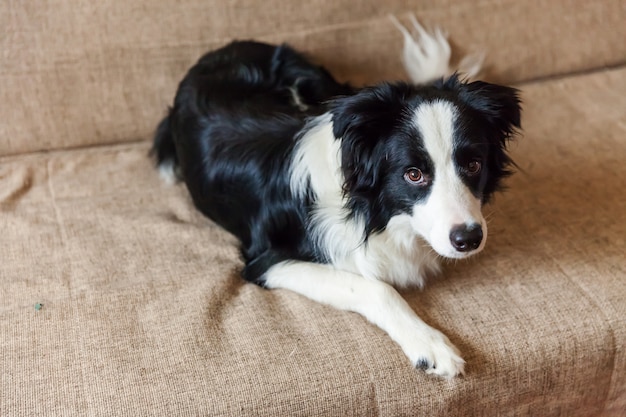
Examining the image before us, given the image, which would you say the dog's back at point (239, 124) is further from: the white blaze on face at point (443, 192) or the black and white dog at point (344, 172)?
the white blaze on face at point (443, 192)

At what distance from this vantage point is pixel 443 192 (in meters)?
1.61

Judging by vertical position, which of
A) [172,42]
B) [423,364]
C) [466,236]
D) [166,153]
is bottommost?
[166,153]

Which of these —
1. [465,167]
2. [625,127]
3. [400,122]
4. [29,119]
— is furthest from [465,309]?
[29,119]

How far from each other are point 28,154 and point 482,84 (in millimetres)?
1536

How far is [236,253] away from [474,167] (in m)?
0.72

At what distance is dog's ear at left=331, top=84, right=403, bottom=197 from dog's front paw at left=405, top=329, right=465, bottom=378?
0.41m

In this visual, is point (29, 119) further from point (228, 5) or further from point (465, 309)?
point (465, 309)

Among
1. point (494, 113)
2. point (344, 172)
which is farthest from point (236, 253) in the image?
point (494, 113)

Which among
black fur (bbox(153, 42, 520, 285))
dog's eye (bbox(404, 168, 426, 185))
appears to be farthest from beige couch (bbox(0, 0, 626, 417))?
dog's eye (bbox(404, 168, 426, 185))

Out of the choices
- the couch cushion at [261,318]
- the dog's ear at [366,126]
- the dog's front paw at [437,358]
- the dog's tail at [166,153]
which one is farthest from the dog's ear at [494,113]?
the dog's tail at [166,153]

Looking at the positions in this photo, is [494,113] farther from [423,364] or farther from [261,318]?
[261,318]

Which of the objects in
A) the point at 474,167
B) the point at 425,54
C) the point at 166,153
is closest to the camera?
the point at 474,167

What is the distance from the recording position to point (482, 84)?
5.68ft

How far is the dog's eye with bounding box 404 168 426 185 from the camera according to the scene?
1.65 m
